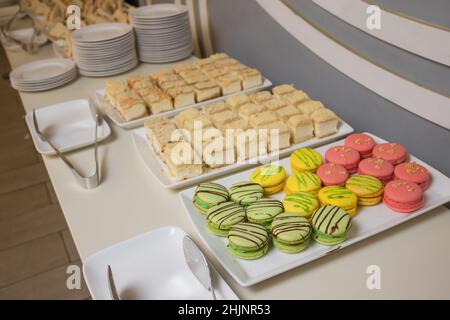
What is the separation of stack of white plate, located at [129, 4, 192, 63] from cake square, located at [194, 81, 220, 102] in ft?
1.23

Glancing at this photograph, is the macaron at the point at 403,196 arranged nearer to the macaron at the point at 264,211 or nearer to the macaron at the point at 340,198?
the macaron at the point at 340,198

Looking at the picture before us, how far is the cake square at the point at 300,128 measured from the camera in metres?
1.10

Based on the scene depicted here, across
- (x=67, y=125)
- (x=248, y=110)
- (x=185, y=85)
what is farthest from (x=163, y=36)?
(x=248, y=110)

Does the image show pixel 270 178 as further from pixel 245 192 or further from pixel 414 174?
pixel 414 174

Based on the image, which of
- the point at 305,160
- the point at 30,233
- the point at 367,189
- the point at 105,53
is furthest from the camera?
the point at 30,233

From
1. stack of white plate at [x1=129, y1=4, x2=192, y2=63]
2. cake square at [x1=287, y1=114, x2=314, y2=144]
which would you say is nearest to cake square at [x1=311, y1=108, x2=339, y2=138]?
cake square at [x1=287, y1=114, x2=314, y2=144]

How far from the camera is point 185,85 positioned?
4.46 ft

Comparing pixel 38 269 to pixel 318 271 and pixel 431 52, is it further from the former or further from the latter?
pixel 431 52

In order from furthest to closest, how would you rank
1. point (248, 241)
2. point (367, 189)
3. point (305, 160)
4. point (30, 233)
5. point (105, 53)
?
1. point (30, 233)
2. point (105, 53)
3. point (305, 160)
4. point (367, 189)
5. point (248, 241)

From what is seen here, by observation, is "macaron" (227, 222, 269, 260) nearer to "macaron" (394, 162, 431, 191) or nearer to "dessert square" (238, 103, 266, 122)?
"macaron" (394, 162, 431, 191)

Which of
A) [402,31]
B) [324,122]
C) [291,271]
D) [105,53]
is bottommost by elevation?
[291,271]

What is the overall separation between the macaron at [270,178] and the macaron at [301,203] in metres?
0.07

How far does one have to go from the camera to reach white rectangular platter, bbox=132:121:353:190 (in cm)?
102

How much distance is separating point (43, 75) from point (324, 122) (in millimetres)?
1031
